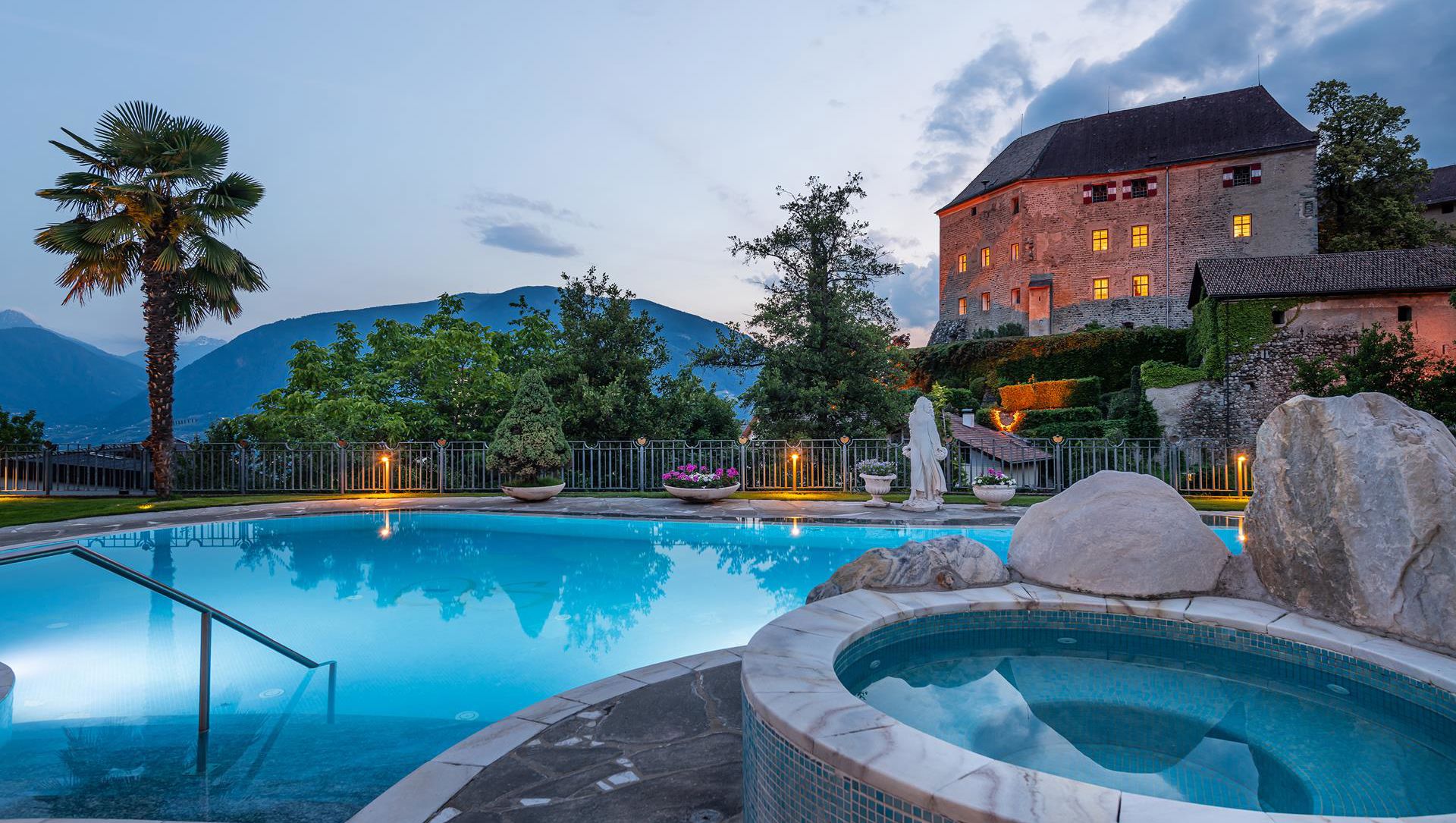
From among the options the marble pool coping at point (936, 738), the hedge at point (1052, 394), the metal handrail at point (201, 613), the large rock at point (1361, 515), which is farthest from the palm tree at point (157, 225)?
the hedge at point (1052, 394)

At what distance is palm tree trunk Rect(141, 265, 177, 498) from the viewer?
1377 cm

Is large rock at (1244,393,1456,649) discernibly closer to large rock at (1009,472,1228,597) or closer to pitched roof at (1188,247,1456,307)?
large rock at (1009,472,1228,597)

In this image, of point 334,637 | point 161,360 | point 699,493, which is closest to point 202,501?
point 161,360

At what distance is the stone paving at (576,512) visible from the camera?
10.6 m

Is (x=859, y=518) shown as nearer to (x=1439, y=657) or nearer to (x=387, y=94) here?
(x=1439, y=657)

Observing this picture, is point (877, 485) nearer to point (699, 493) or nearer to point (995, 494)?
point (995, 494)

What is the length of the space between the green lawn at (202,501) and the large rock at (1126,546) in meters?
7.87

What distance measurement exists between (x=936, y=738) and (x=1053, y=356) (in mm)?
34317

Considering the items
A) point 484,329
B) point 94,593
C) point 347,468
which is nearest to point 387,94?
point 484,329

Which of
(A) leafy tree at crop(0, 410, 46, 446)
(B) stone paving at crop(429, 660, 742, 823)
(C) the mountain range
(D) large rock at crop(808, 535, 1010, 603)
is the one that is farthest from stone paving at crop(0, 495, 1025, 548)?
(C) the mountain range

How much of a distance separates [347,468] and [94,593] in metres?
9.75

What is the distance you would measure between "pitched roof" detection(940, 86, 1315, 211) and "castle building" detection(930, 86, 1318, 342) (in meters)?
0.07

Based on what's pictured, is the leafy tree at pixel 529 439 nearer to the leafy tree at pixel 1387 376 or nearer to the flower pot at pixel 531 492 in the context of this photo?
the flower pot at pixel 531 492

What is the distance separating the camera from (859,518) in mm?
11375
